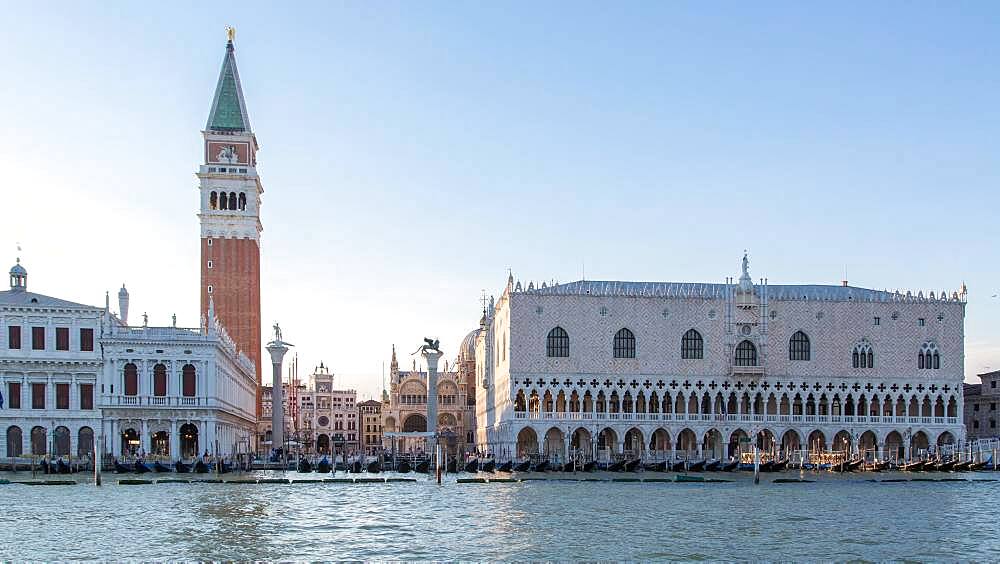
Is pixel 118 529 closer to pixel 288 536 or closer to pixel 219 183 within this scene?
pixel 288 536

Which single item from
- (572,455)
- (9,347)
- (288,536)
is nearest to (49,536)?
(288,536)

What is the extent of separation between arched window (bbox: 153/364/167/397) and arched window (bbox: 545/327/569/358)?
19.3 metres

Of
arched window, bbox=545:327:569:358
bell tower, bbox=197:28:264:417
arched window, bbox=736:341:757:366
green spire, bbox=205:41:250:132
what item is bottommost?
arched window, bbox=736:341:757:366

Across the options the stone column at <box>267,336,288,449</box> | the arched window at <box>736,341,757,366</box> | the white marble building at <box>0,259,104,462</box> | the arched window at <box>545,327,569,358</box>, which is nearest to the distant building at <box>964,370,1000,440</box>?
the arched window at <box>736,341,757,366</box>

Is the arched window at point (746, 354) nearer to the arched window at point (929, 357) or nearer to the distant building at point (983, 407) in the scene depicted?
the arched window at point (929, 357)

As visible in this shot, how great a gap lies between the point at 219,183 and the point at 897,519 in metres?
52.0

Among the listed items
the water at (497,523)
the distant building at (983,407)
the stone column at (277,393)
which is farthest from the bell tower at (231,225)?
the distant building at (983,407)

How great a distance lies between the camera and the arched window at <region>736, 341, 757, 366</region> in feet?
206

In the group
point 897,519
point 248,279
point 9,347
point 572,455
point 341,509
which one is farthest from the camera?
point 248,279

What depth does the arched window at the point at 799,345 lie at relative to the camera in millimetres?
63281

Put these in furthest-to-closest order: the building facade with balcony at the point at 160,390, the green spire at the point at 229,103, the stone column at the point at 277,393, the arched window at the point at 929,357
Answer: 1. the green spire at the point at 229,103
2. the stone column at the point at 277,393
3. the arched window at the point at 929,357
4. the building facade with balcony at the point at 160,390

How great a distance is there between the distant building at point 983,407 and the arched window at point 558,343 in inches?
1160

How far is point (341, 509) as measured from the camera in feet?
109

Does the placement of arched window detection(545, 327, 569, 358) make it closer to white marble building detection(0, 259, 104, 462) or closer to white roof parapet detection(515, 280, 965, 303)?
white roof parapet detection(515, 280, 965, 303)
